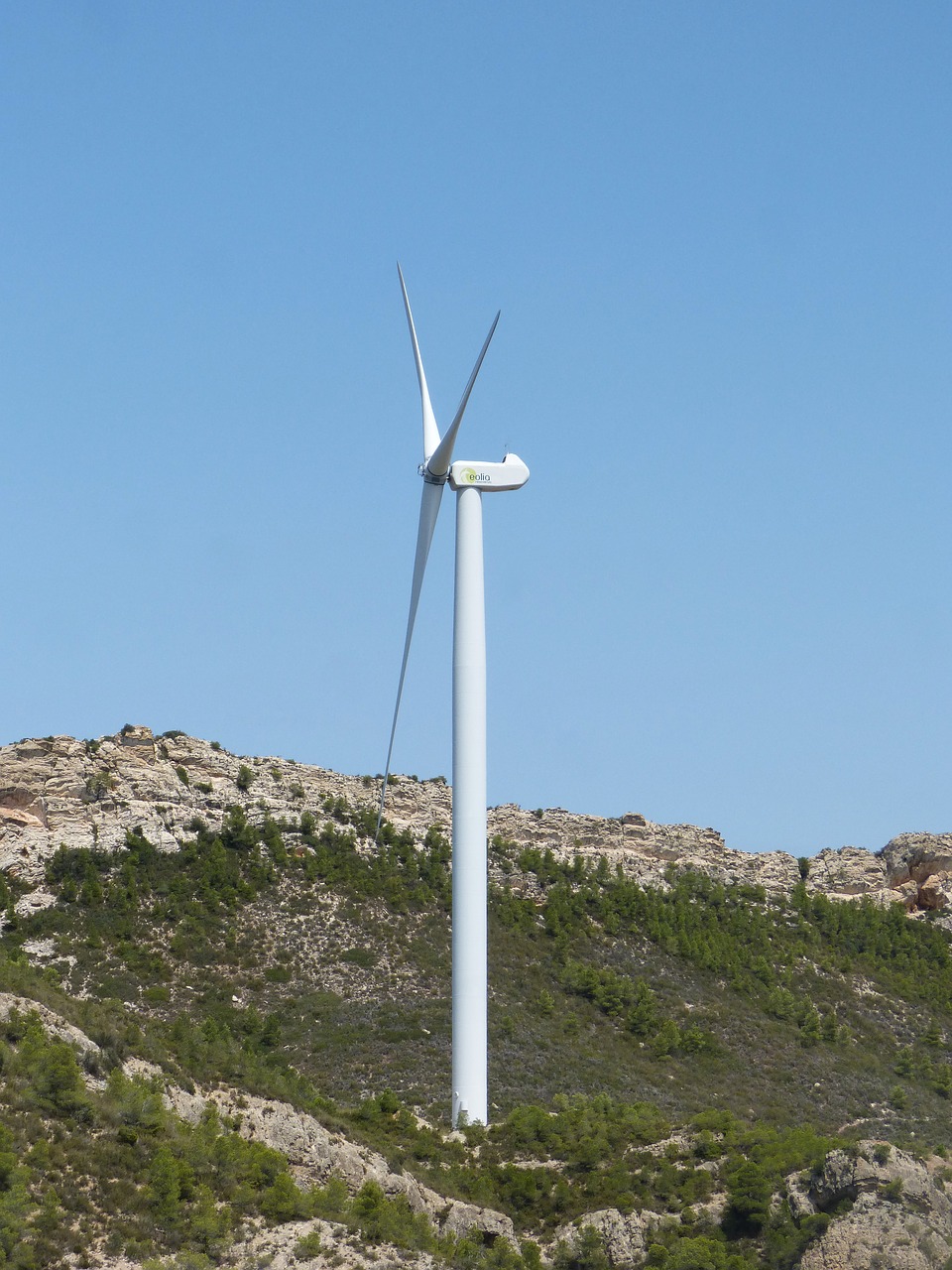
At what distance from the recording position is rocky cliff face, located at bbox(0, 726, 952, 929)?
83062 millimetres

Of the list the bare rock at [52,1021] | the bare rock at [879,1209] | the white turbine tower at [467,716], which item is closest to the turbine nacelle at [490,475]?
the white turbine tower at [467,716]

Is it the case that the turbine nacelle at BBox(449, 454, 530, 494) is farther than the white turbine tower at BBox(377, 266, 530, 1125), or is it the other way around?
the turbine nacelle at BBox(449, 454, 530, 494)

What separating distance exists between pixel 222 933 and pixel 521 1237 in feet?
117

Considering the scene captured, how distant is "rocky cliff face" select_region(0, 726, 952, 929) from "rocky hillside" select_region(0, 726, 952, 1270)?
21 cm

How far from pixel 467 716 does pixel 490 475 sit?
A: 9183mm

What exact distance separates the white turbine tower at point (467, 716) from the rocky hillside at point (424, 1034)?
9.60ft

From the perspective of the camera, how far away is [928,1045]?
83812 mm

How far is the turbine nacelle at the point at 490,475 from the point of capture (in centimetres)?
5697

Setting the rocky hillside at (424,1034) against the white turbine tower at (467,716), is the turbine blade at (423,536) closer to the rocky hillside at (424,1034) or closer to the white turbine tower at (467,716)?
the white turbine tower at (467,716)

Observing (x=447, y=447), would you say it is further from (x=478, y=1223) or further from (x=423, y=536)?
(x=478, y=1223)

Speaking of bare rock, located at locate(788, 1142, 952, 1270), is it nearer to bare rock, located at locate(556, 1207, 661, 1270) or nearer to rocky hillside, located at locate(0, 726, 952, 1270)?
rocky hillside, located at locate(0, 726, 952, 1270)

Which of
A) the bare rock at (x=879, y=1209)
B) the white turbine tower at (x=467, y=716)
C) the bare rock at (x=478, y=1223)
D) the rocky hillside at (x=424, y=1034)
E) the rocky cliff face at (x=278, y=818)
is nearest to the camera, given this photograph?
the bare rock at (x=879, y=1209)

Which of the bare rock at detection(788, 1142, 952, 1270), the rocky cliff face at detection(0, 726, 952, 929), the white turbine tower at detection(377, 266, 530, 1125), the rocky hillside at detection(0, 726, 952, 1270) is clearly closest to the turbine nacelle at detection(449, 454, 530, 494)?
the white turbine tower at detection(377, 266, 530, 1125)

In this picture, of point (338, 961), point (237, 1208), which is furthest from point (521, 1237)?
point (338, 961)
